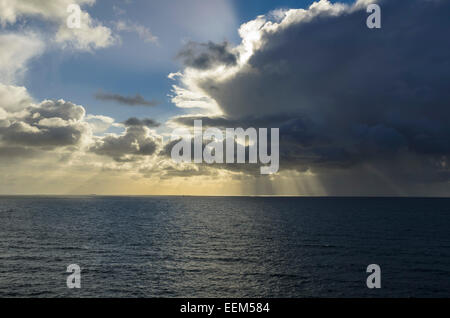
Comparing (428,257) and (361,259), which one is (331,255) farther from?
(428,257)

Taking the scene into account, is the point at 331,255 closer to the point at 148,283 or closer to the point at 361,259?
the point at 361,259

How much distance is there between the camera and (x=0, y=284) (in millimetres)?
43562

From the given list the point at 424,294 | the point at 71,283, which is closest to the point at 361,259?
the point at 424,294

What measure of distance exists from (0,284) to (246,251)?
45100 millimetres

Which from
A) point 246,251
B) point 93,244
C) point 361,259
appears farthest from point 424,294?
point 93,244

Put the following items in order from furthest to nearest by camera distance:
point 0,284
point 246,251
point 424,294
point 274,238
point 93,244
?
point 274,238 < point 93,244 < point 246,251 < point 0,284 < point 424,294
